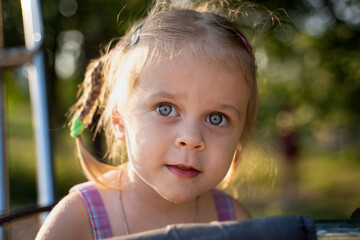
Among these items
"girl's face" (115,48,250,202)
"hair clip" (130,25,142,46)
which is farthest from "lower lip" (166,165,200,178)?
"hair clip" (130,25,142,46)

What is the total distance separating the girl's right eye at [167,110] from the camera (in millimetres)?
1072

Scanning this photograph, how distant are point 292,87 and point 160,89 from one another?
286 cm

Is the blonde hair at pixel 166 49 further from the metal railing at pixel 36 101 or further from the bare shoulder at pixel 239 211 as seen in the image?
the metal railing at pixel 36 101

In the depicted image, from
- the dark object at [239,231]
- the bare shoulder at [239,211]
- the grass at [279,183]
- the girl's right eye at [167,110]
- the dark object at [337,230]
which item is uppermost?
the girl's right eye at [167,110]

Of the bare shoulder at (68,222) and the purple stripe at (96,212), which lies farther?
the purple stripe at (96,212)

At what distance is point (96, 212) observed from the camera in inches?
49.0

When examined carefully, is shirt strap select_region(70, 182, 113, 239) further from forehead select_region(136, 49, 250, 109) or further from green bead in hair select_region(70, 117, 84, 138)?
forehead select_region(136, 49, 250, 109)

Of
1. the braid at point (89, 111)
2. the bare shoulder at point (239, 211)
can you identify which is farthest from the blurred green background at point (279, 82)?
the braid at point (89, 111)

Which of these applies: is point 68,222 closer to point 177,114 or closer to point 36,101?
point 177,114

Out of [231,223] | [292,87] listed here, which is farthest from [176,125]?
[292,87]

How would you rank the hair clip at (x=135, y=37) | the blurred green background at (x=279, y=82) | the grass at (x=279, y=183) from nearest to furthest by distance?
the hair clip at (x=135, y=37)
the blurred green background at (x=279, y=82)
the grass at (x=279, y=183)

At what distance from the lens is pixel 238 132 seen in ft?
3.86

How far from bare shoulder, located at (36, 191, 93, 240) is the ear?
218mm

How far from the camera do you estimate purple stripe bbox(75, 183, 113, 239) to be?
4.02ft
